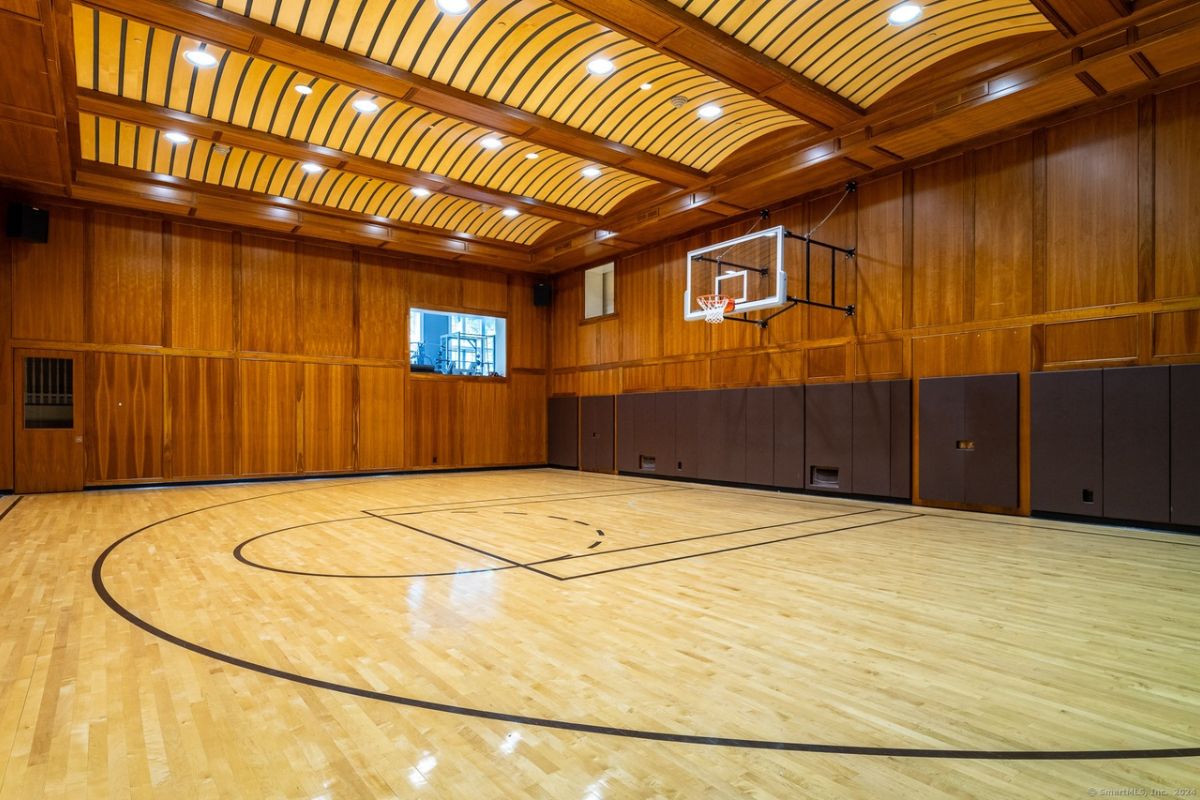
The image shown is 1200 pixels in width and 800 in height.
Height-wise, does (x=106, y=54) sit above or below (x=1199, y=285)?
above

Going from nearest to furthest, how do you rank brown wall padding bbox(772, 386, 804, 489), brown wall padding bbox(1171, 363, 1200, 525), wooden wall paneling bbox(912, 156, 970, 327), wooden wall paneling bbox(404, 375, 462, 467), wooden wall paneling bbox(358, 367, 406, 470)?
brown wall padding bbox(1171, 363, 1200, 525)
wooden wall paneling bbox(912, 156, 970, 327)
brown wall padding bbox(772, 386, 804, 489)
wooden wall paneling bbox(358, 367, 406, 470)
wooden wall paneling bbox(404, 375, 462, 467)

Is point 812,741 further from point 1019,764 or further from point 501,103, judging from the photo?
point 501,103

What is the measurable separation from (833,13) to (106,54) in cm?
743

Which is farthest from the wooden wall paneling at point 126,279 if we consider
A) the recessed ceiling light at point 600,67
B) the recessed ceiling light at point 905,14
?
the recessed ceiling light at point 905,14

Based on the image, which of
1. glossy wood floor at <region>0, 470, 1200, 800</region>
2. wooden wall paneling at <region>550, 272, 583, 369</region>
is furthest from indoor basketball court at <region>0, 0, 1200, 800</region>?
wooden wall paneling at <region>550, 272, 583, 369</region>

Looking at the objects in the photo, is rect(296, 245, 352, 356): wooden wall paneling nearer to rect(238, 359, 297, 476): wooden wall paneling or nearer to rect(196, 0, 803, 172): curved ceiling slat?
rect(238, 359, 297, 476): wooden wall paneling

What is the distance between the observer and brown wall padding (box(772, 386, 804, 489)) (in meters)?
9.98

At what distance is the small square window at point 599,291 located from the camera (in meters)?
14.0

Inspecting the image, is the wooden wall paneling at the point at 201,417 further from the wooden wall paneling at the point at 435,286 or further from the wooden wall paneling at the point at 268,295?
the wooden wall paneling at the point at 435,286

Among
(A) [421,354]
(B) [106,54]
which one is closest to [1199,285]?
(B) [106,54]

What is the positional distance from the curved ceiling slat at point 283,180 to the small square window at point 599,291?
1710 mm

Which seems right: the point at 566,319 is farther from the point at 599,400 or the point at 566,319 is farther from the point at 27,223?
the point at 27,223

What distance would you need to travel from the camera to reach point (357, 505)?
8609 millimetres

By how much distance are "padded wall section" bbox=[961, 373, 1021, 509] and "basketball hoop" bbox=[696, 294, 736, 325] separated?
3481mm
